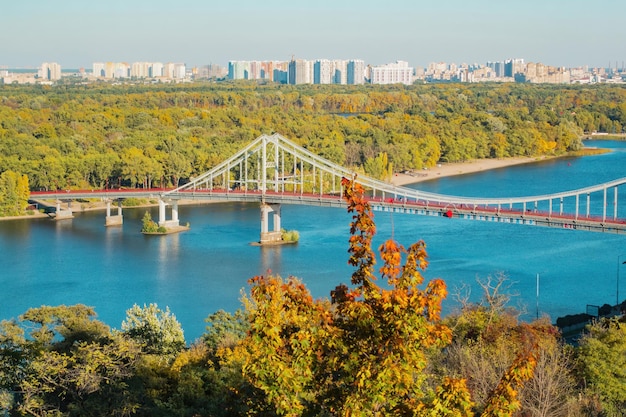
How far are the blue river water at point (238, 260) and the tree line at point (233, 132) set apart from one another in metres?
1.50

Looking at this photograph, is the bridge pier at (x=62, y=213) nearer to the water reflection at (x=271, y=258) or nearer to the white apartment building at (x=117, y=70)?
the water reflection at (x=271, y=258)

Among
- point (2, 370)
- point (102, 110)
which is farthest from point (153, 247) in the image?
point (102, 110)

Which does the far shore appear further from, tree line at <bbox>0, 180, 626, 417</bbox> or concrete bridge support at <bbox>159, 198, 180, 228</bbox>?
tree line at <bbox>0, 180, 626, 417</bbox>

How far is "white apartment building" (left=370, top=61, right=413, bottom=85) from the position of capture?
208 ft

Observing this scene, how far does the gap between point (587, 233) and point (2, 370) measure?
1131cm

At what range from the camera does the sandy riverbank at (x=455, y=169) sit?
23.0 metres

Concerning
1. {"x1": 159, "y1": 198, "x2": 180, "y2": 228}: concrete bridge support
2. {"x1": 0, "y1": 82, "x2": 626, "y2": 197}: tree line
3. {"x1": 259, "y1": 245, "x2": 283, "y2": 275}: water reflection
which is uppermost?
{"x1": 0, "y1": 82, "x2": 626, "y2": 197}: tree line

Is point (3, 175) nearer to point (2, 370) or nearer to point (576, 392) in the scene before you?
point (2, 370)

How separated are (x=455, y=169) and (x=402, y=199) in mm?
7203

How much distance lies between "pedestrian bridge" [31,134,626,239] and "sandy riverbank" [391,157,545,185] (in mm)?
2122

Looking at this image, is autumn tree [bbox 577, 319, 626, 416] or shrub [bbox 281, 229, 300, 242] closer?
autumn tree [bbox 577, 319, 626, 416]

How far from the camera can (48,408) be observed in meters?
5.11

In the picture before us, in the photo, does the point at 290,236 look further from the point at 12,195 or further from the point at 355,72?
the point at 355,72

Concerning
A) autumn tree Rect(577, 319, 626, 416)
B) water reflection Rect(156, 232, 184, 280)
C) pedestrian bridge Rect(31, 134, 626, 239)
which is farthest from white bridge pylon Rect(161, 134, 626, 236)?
autumn tree Rect(577, 319, 626, 416)
